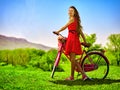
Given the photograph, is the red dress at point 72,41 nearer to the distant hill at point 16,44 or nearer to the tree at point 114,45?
the distant hill at point 16,44

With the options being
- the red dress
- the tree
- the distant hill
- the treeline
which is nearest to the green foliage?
the treeline

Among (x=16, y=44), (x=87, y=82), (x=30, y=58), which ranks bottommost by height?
(x=87, y=82)

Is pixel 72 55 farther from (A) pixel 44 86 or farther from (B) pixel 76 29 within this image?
(A) pixel 44 86

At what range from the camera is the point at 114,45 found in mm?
12039

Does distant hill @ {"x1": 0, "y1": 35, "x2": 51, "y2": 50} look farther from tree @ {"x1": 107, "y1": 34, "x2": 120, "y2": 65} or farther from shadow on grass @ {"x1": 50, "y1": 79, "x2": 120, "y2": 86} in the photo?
shadow on grass @ {"x1": 50, "y1": 79, "x2": 120, "y2": 86}

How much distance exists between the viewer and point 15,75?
6867 mm

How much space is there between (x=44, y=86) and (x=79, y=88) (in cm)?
55

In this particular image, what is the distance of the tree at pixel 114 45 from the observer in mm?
11771

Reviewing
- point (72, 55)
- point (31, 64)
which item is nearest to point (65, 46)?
point (72, 55)

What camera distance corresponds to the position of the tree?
11771mm

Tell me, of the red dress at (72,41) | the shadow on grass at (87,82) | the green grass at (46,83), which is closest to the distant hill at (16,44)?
the green grass at (46,83)

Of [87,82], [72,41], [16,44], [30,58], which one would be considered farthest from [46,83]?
[16,44]

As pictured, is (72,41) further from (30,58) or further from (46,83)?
(30,58)

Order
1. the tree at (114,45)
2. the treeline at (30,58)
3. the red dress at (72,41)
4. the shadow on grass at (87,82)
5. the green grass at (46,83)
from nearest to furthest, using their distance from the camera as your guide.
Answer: the green grass at (46,83)
the shadow on grass at (87,82)
the red dress at (72,41)
the treeline at (30,58)
the tree at (114,45)
